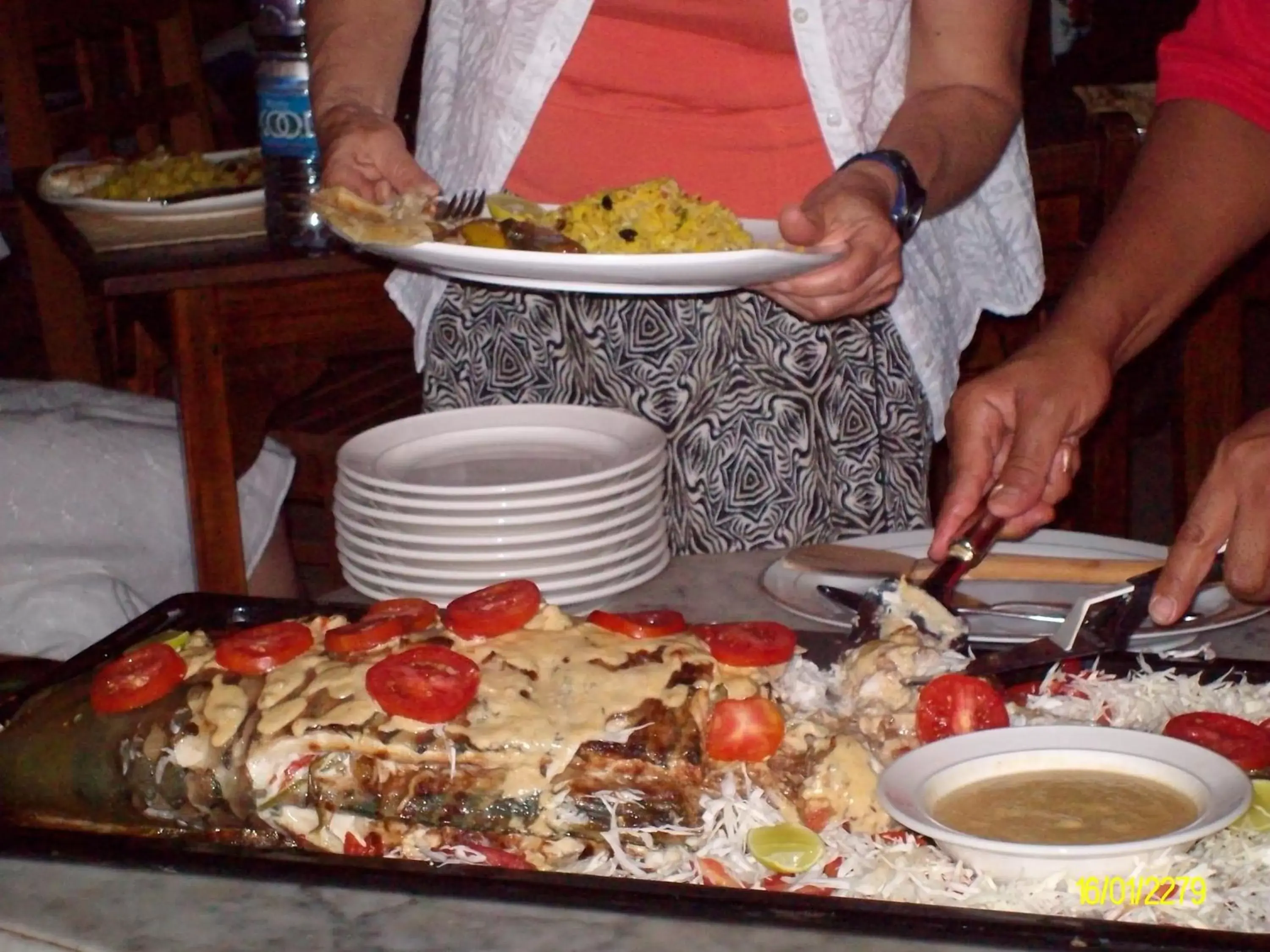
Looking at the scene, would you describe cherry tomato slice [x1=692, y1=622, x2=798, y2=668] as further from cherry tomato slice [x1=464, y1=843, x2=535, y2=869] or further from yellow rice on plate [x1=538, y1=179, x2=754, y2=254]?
yellow rice on plate [x1=538, y1=179, x2=754, y2=254]

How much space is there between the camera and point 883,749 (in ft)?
4.30

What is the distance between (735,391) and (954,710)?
3.11 ft

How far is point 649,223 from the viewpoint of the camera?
1.85 metres

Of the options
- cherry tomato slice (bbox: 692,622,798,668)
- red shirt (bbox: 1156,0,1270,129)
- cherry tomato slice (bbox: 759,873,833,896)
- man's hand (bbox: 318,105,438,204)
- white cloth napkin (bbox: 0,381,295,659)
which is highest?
red shirt (bbox: 1156,0,1270,129)

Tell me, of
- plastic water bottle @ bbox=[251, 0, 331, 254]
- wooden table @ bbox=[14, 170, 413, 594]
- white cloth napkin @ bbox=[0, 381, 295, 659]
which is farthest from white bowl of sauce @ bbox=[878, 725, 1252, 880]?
white cloth napkin @ bbox=[0, 381, 295, 659]

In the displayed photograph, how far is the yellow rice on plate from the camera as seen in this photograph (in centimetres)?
183

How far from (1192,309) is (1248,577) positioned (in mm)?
1603

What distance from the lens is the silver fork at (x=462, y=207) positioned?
1967 millimetres

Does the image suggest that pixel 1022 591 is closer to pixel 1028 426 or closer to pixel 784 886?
pixel 1028 426

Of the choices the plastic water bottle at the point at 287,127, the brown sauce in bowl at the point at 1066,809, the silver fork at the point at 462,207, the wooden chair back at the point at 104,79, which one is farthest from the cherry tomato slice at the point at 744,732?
the wooden chair back at the point at 104,79

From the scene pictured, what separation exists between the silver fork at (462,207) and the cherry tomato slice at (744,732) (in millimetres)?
879

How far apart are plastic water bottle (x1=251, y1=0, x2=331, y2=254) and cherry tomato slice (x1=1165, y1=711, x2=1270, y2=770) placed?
173 centimetres

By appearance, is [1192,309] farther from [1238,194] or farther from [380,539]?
[380,539]

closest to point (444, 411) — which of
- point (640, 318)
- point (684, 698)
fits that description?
point (640, 318)
